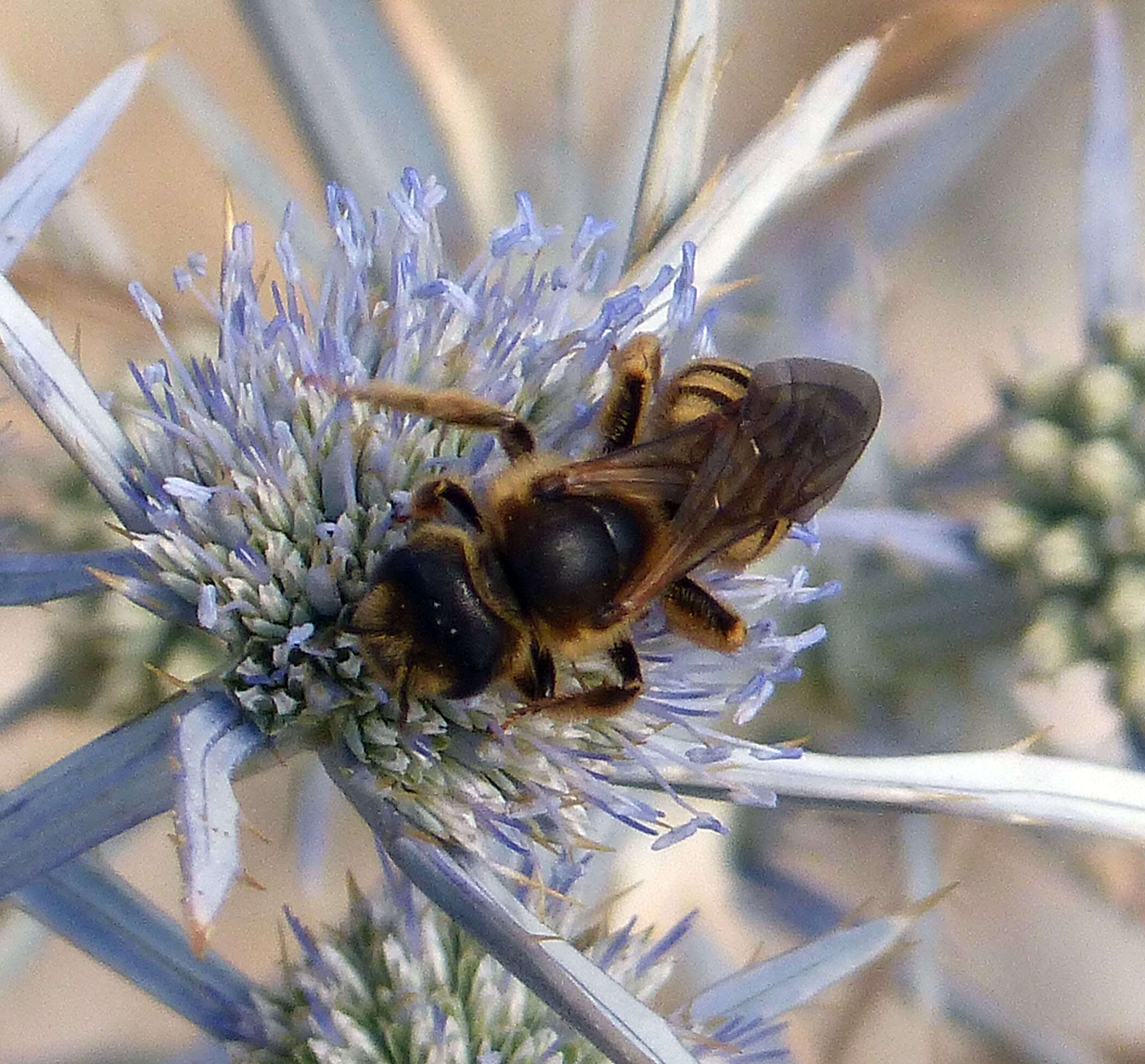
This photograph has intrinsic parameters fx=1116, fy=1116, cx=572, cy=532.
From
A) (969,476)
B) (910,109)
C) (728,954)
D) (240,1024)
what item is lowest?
(728,954)

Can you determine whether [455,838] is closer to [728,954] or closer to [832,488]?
[832,488]

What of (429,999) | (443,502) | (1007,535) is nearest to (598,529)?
(443,502)

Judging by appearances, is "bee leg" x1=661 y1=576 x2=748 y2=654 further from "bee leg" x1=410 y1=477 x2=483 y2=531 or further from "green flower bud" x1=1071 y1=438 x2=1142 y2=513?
"green flower bud" x1=1071 y1=438 x2=1142 y2=513

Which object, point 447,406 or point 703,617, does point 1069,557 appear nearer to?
point 703,617

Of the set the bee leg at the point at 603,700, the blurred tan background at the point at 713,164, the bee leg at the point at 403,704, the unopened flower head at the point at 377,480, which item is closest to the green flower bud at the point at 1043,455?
the blurred tan background at the point at 713,164

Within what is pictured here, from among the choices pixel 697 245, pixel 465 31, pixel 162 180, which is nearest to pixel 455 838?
pixel 697 245

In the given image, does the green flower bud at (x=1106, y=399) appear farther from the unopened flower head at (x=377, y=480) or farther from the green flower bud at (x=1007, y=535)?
the unopened flower head at (x=377, y=480)

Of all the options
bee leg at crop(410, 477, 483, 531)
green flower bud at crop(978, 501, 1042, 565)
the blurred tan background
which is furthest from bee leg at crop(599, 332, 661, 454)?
the blurred tan background
